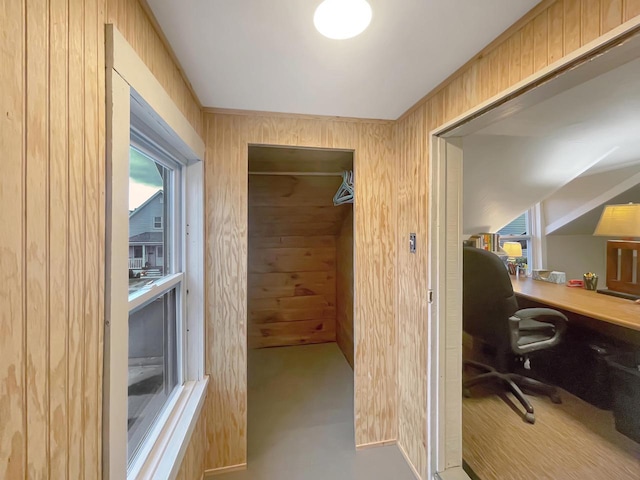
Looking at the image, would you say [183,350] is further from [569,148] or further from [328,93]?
[569,148]

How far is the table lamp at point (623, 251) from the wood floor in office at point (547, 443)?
969mm

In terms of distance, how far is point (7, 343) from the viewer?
1.36ft

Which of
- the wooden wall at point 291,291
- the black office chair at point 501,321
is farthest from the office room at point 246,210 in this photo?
the wooden wall at point 291,291

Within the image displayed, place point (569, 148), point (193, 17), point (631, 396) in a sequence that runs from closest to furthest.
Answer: point (193, 17), point (631, 396), point (569, 148)

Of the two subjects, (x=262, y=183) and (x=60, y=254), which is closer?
(x=60, y=254)

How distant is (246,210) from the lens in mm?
1658

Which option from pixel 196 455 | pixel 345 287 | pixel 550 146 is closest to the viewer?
pixel 196 455

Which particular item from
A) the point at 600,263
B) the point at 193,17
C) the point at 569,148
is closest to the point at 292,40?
the point at 193,17

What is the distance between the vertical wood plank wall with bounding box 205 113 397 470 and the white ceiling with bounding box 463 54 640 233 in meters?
0.70

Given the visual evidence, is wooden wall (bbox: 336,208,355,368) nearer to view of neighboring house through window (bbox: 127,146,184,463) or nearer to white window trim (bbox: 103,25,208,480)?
white window trim (bbox: 103,25,208,480)

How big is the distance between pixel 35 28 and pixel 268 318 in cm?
312

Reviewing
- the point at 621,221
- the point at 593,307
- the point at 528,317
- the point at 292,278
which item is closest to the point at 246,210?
the point at 292,278

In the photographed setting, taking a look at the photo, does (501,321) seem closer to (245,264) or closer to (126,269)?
(245,264)

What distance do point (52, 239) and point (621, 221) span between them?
335cm
